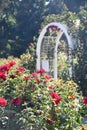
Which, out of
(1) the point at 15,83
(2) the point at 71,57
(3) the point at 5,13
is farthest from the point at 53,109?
(3) the point at 5,13

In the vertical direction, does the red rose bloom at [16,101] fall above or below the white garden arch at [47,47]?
below

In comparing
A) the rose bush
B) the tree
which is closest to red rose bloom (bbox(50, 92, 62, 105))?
the rose bush

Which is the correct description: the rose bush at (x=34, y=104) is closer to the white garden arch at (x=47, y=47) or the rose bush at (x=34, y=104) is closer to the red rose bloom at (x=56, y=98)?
the red rose bloom at (x=56, y=98)

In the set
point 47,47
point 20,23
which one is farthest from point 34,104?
point 20,23

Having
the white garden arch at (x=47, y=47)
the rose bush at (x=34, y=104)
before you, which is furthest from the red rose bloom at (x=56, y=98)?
the white garden arch at (x=47, y=47)

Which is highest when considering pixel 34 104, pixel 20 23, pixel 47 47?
pixel 20 23

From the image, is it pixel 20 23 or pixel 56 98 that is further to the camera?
pixel 20 23

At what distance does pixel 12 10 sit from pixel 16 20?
87 centimetres

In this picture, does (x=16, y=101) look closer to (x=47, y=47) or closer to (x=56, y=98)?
(x=56, y=98)

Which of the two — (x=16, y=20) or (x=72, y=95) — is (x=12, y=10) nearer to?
(x=16, y=20)

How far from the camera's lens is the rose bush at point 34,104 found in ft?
10.9

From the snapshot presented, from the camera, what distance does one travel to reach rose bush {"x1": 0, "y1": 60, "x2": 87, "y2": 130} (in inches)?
131

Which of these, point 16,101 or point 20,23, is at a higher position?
point 20,23

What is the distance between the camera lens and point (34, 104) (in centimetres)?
346
